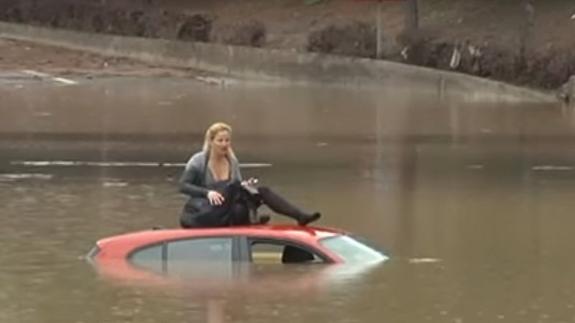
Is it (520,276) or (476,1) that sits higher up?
(476,1)

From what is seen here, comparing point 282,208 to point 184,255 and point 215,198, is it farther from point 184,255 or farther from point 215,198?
point 184,255

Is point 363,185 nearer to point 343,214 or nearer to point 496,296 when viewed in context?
point 343,214

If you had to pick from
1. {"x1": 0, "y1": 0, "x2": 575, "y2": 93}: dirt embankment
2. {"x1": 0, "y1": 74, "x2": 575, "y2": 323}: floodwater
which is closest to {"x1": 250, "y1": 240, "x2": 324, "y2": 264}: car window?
{"x1": 0, "y1": 74, "x2": 575, "y2": 323}: floodwater

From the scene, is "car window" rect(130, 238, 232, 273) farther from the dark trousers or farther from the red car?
the dark trousers

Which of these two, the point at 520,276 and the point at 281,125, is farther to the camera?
the point at 281,125

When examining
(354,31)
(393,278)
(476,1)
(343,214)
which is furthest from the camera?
(476,1)

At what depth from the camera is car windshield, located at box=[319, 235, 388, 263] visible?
16.5 m

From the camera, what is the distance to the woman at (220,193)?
1670cm

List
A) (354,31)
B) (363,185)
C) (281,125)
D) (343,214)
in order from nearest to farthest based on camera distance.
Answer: (343,214), (363,185), (281,125), (354,31)

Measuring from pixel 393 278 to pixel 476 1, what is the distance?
128ft

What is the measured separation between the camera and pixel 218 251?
642 inches

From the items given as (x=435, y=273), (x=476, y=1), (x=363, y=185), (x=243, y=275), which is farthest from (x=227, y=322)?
(x=476, y=1)

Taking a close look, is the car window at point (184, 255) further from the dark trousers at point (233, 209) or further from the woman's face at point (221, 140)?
Result: the woman's face at point (221, 140)

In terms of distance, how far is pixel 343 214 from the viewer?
2139 centimetres
